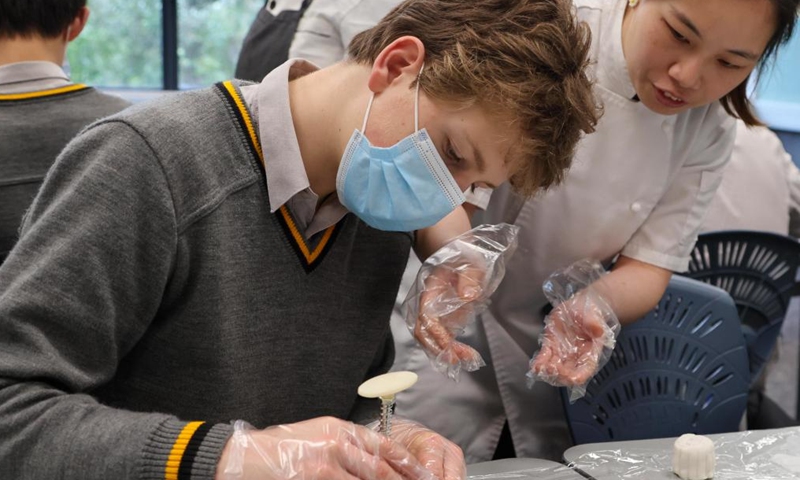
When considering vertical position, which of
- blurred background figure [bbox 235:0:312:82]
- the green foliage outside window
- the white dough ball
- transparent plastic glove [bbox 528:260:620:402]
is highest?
blurred background figure [bbox 235:0:312:82]

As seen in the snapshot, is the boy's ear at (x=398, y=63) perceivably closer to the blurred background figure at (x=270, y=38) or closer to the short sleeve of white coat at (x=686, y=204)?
the short sleeve of white coat at (x=686, y=204)

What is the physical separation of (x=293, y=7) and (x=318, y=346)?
3.74 ft

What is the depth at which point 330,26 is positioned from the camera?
2064 mm

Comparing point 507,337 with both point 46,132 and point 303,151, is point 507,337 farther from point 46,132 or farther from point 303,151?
point 46,132

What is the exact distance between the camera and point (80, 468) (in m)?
0.89

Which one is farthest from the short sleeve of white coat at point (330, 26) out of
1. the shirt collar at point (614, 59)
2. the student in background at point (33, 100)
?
the shirt collar at point (614, 59)

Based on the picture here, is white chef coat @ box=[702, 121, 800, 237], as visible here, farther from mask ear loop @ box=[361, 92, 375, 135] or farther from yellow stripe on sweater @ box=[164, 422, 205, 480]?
yellow stripe on sweater @ box=[164, 422, 205, 480]

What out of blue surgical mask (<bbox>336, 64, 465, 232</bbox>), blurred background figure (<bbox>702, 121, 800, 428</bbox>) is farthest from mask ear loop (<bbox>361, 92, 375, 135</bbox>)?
blurred background figure (<bbox>702, 121, 800, 428</bbox>)

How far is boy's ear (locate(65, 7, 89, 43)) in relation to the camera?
2.01 m

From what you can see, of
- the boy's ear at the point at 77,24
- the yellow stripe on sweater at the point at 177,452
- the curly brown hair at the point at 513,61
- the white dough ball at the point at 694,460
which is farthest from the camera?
the boy's ear at the point at 77,24

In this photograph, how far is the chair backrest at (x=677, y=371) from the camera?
5.81ft

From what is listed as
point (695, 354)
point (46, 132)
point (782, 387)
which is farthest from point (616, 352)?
point (782, 387)

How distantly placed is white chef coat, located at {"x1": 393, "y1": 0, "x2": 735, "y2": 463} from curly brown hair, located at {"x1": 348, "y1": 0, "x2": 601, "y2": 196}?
47 cm

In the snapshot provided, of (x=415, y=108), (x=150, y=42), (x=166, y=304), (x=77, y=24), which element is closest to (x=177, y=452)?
(x=166, y=304)
